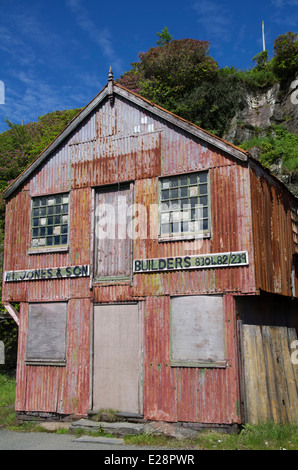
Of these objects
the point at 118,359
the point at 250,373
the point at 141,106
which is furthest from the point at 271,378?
→ the point at 141,106

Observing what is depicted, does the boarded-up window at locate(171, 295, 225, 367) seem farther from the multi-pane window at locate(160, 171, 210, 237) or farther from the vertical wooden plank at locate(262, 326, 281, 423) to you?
the multi-pane window at locate(160, 171, 210, 237)

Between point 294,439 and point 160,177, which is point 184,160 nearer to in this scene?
point 160,177

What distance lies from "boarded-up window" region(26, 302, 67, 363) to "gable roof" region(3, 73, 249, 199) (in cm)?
397

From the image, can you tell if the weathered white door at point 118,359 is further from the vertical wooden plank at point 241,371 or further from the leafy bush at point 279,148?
the leafy bush at point 279,148

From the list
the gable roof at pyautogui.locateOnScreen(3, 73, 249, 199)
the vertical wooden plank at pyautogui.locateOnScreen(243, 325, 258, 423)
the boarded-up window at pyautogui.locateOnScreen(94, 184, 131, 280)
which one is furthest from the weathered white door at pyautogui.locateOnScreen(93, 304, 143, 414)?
the gable roof at pyautogui.locateOnScreen(3, 73, 249, 199)

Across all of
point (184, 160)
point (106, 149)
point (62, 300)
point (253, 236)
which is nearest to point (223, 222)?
point (253, 236)

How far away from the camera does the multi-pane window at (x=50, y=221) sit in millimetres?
13289

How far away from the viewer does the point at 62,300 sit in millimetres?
12742

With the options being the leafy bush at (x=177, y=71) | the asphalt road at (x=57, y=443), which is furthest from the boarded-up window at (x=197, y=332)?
the leafy bush at (x=177, y=71)

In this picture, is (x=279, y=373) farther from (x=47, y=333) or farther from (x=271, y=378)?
(x=47, y=333)

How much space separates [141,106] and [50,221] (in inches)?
167

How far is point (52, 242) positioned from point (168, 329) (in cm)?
450

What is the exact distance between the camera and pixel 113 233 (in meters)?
12.7

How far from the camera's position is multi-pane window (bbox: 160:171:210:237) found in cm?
1148
